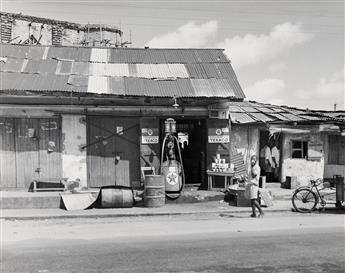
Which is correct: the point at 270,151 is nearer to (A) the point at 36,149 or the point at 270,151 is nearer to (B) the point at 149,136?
(B) the point at 149,136

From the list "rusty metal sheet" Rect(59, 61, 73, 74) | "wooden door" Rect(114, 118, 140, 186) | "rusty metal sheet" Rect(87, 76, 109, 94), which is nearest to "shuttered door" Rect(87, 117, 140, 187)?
"wooden door" Rect(114, 118, 140, 186)

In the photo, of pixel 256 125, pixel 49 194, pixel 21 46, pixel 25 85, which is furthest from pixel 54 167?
pixel 256 125

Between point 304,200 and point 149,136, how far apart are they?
559cm

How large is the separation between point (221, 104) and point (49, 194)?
6.66 m

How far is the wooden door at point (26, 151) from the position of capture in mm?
14750

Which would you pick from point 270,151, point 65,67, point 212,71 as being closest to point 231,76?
point 212,71

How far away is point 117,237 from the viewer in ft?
30.9

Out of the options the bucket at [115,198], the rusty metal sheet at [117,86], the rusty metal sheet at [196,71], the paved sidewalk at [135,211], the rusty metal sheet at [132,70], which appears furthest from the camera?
the rusty metal sheet at [196,71]

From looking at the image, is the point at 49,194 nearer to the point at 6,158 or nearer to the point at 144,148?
the point at 6,158

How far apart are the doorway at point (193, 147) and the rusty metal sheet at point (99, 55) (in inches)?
149

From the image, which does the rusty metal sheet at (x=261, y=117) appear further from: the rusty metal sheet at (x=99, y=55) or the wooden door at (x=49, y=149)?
the wooden door at (x=49, y=149)

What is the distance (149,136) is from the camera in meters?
15.4

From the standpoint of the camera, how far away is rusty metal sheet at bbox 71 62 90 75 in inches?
617

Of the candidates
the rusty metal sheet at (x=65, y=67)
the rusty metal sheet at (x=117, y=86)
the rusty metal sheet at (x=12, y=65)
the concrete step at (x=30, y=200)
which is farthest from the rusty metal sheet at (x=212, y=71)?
the concrete step at (x=30, y=200)
